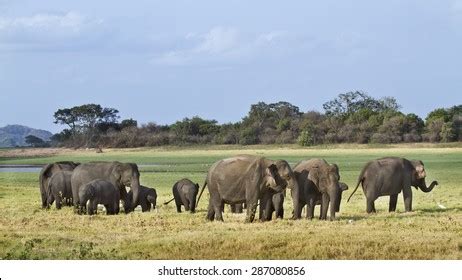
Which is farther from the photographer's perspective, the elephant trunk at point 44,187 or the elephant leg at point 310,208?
the elephant trunk at point 44,187

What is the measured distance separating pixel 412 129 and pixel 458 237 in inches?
2044

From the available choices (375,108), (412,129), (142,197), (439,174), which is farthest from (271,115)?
(142,197)

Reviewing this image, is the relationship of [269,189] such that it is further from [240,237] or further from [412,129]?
[412,129]

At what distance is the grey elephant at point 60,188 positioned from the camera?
2506 centimetres

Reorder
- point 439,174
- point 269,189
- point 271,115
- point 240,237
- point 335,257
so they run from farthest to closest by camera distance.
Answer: point 271,115 → point 439,174 → point 269,189 → point 240,237 → point 335,257

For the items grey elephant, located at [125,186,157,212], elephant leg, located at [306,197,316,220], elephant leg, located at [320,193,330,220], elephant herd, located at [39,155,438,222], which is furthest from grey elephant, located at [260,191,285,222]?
grey elephant, located at [125,186,157,212]

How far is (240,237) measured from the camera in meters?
17.1

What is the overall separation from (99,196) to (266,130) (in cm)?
4976

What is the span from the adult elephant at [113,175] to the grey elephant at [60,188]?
698 millimetres

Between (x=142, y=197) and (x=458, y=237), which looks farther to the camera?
(x=142, y=197)

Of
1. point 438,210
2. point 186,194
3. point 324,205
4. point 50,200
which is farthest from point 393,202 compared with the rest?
point 50,200

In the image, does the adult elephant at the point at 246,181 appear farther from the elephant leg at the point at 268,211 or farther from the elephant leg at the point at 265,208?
the elephant leg at the point at 268,211

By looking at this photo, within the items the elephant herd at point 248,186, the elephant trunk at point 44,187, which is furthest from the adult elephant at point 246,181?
the elephant trunk at point 44,187

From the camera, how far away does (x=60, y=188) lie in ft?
82.5
